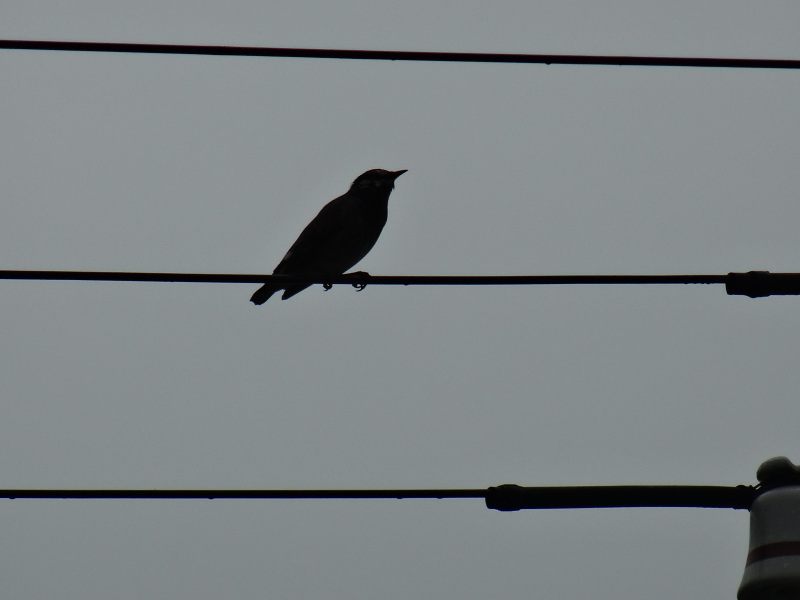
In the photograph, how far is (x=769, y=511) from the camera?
373 cm

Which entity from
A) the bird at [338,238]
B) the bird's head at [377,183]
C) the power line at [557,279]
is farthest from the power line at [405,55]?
the bird's head at [377,183]

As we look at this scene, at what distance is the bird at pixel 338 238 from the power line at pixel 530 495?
538cm

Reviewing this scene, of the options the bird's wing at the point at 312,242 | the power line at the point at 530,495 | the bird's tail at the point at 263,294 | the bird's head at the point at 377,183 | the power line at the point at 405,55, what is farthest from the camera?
the bird's head at the point at 377,183

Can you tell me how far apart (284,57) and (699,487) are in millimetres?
2276

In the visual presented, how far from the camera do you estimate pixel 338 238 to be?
32.2 feet

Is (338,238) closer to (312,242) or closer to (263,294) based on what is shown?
→ (312,242)

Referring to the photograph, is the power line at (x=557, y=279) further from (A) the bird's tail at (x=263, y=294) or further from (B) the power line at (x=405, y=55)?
(A) the bird's tail at (x=263, y=294)

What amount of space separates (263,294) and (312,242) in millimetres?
604

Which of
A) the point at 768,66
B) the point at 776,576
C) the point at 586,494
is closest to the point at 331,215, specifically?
the point at 768,66

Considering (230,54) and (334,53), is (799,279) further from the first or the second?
(230,54)

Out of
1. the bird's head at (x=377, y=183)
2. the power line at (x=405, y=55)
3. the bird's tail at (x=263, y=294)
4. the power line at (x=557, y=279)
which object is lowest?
the power line at (x=557, y=279)

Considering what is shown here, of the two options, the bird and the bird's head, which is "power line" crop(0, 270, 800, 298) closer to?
the bird

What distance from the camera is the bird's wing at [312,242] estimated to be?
9.87 meters

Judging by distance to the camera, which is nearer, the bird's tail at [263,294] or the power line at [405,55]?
the power line at [405,55]
